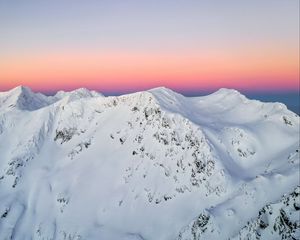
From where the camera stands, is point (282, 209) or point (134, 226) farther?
point (134, 226)

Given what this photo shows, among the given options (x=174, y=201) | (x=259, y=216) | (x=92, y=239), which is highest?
(x=259, y=216)

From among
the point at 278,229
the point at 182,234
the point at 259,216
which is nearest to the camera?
the point at 278,229

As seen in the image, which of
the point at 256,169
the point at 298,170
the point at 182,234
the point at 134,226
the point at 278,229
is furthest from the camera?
the point at 134,226

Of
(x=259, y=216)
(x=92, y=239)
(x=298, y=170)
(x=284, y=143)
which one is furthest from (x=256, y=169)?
(x=92, y=239)

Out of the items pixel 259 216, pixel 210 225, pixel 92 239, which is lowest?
pixel 92 239

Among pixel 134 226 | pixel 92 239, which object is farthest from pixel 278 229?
pixel 92 239

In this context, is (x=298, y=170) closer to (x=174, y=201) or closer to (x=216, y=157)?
(x=216, y=157)

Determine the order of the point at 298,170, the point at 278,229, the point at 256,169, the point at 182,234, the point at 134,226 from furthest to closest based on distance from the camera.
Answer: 1. the point at 134,226
2. the point at 256,169
3. the point at 182,234
4. the point at 298,170
5. the point at 278,229

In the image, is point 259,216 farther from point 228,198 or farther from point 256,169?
point 256,169

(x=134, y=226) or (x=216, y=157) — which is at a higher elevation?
(x=216, y=157)
